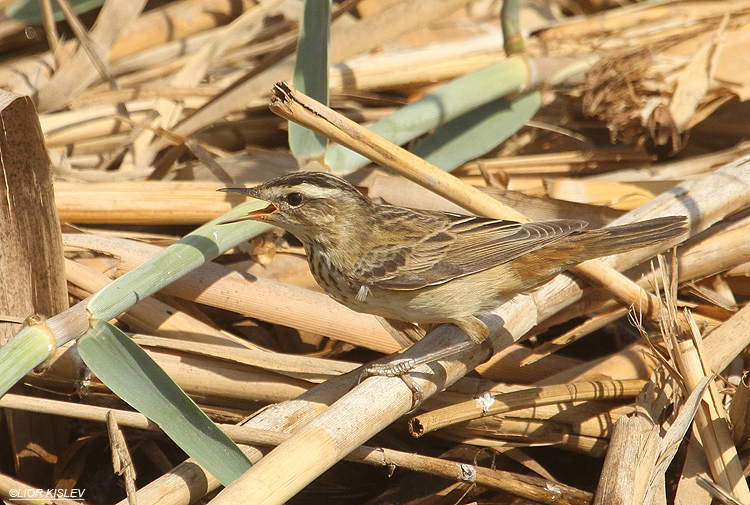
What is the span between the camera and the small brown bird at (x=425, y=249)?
3.26 m

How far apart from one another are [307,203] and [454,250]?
0.74m

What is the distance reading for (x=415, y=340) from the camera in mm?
3674

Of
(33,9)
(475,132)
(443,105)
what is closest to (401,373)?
(443,105)

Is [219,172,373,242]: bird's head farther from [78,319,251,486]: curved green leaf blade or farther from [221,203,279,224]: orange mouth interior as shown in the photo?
[78,319,251,486]: curved green leaf blade

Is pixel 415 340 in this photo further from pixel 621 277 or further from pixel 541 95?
pixel 541 95

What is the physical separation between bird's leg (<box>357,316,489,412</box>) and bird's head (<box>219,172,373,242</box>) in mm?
741

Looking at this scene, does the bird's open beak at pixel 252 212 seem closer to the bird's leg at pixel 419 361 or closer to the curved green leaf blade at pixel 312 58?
the curved green leaf blade at pixel 312 58

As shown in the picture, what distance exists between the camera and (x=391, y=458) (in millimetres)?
2904

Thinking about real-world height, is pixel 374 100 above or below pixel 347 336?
above

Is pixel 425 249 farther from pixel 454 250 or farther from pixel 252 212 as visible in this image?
pixel 252 212

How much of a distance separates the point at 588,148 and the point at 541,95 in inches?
20.5

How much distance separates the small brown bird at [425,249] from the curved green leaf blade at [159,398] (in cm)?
95

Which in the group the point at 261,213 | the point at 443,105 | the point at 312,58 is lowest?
the point at 261,213

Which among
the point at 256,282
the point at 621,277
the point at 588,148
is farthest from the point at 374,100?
the point at 621,277
